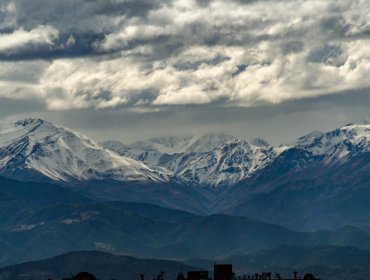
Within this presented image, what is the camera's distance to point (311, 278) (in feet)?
639

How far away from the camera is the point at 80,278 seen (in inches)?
7746

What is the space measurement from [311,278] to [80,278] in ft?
120
